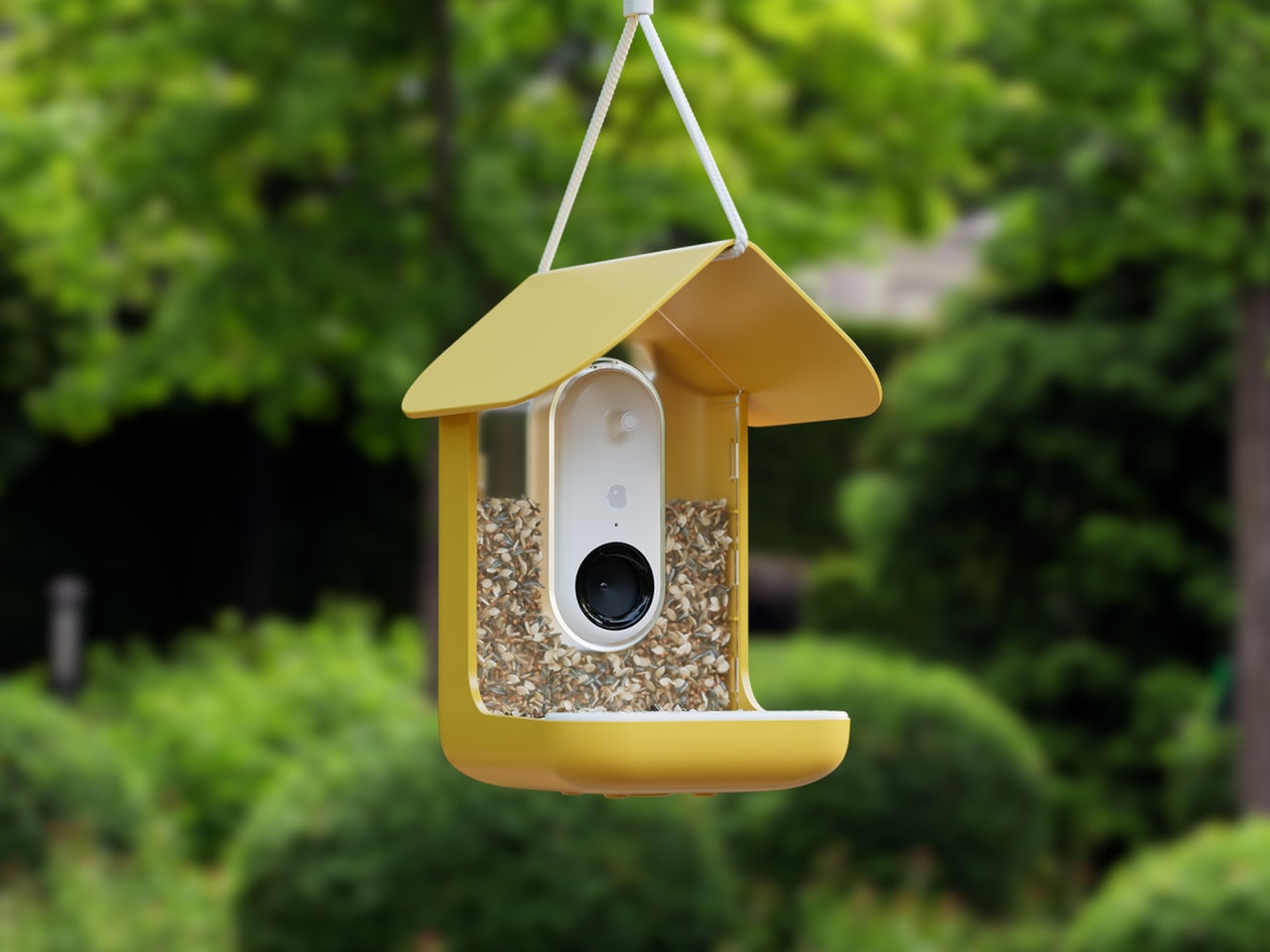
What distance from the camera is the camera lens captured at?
9.17 ft

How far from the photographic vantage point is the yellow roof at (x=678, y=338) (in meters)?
2.39

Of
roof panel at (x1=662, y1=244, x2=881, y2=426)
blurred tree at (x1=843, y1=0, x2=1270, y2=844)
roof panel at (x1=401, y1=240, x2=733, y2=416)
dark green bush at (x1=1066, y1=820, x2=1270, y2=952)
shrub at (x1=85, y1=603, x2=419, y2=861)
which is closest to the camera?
roof panel at (x1=401, y1=240, x2=733, y2=416)

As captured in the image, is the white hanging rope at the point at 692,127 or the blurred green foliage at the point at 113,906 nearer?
the white hanging rope at the point at 692,127

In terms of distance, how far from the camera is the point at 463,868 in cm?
700

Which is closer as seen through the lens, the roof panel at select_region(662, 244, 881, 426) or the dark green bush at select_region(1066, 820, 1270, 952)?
the roof panel at select_region(662, 244, 881, 426)

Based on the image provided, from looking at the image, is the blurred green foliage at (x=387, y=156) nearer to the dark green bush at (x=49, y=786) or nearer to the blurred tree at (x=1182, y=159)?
the blurred tree at (x=1182, y=159)

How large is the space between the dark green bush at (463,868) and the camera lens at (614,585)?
4.24 meters

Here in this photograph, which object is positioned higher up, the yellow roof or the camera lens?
the yellow roof

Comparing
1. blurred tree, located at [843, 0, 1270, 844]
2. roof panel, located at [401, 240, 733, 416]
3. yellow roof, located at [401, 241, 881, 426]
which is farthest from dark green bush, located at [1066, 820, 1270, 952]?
roof panel, located at [401, 240, 733, 416]

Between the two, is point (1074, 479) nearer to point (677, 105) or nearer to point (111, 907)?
point (111, 907)

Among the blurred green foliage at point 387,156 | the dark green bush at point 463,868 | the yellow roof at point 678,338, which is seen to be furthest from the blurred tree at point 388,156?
the yellow roof at point 678,338

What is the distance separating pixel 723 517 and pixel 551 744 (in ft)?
2.24

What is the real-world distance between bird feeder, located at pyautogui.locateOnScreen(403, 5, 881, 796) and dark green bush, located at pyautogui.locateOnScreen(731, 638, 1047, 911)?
18.0ft

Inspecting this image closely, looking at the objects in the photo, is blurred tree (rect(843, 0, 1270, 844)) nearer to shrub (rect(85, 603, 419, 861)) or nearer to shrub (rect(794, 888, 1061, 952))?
shrub (rect(794, 888, 1061, 952))
